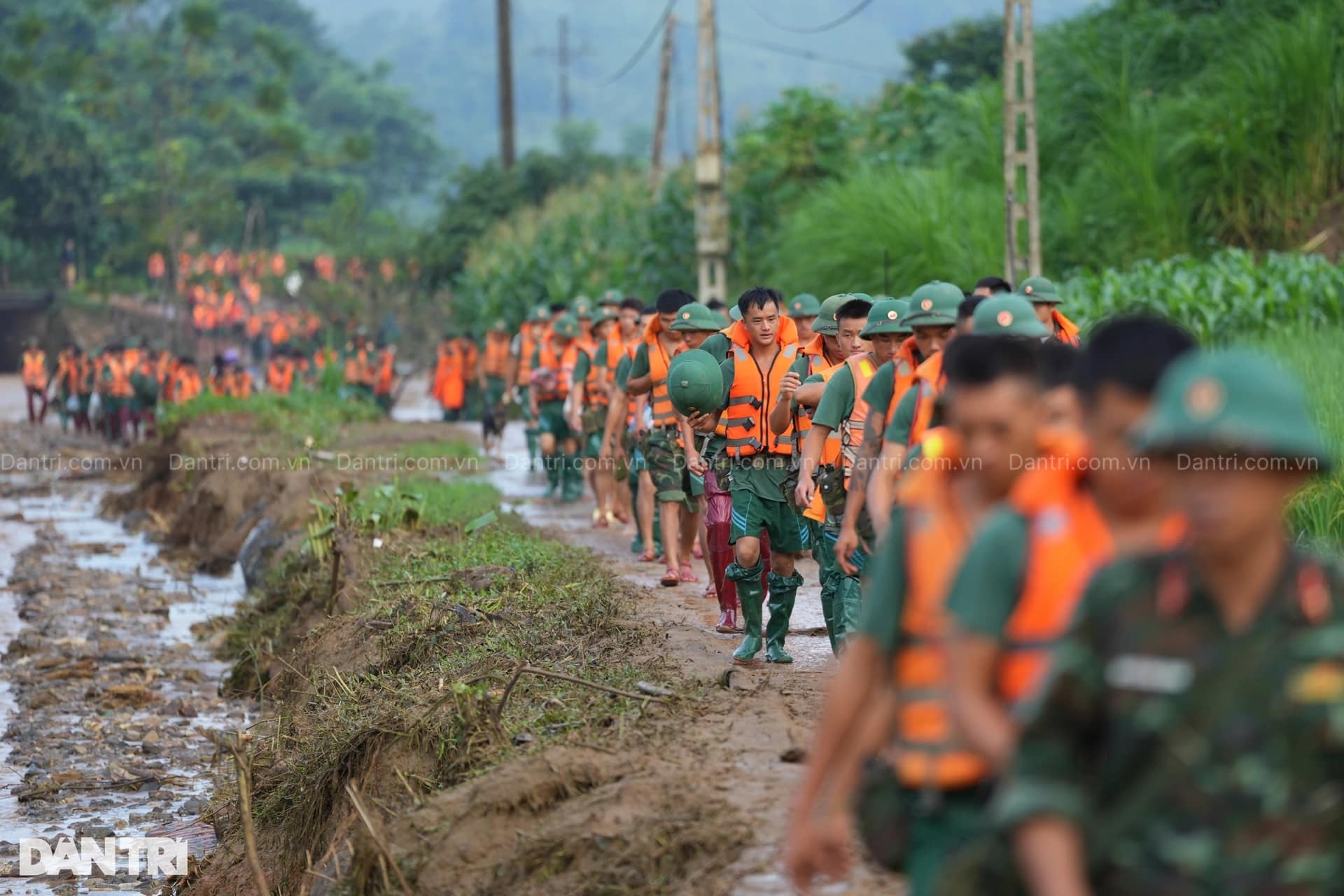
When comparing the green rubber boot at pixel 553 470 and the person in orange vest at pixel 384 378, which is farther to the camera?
the person in orange vest at pixel 384 378

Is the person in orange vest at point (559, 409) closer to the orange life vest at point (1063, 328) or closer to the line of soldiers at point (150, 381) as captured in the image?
the orange life vest at point (1063, 328)

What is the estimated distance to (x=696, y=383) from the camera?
9.05 metres

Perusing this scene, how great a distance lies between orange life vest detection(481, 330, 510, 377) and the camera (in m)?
25.4

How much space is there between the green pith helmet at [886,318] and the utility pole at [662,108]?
27118mm

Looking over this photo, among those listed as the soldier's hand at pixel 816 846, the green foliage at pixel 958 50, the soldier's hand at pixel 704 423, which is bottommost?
the soldier's hand at pixel 816 846

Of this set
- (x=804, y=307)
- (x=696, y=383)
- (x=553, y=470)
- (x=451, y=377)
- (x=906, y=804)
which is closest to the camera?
(x=906, y=804)

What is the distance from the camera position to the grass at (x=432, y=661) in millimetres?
7223

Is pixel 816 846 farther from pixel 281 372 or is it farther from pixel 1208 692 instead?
pixel 281 372

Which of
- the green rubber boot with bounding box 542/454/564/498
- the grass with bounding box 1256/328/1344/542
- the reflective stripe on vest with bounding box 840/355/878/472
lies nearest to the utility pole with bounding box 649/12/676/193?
the green rubber boot with bounding box 542/454/564/498

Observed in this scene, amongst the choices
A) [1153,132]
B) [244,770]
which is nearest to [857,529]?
[244,770]

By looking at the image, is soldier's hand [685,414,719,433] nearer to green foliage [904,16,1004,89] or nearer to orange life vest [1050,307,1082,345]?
orange life vest [1050,307,1082,345]

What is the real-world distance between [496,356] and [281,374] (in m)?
6.20

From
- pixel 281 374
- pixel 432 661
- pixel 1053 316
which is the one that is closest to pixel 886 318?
pixel 1053 316

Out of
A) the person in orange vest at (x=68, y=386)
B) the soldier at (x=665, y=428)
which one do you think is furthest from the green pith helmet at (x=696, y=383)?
the person in orange vest at (x=68, y=386)
